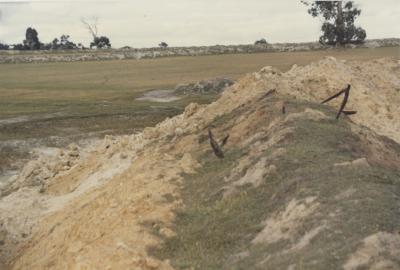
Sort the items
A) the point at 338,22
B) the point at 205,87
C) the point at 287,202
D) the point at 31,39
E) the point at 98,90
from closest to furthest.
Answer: the point at 287,202 < the point at 205,87 < the point at 98,90 < the point at 338,22 < the point at 31,39

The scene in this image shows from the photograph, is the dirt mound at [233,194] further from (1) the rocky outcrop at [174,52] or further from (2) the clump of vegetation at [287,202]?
(1) the rocky outcrop at [174,52]

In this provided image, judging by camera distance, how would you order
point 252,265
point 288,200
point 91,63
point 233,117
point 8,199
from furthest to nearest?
point 91,63 → point 8,199 → point 233,117 → point 288,200 → point 252,265

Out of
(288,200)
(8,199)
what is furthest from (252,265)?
(8,199)

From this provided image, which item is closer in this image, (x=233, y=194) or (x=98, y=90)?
(x=233, y=194)

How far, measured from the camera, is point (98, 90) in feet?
208

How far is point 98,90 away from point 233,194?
1903 inches

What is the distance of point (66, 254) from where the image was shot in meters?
16.1

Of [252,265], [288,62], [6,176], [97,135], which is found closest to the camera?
[252,265]

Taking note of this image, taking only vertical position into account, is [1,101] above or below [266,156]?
below

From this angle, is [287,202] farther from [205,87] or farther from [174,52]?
[174,52]

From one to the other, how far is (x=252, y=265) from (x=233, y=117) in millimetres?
11226

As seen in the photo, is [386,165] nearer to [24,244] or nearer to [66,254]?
[66,254]

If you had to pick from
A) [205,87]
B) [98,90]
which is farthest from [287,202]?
[98,90]

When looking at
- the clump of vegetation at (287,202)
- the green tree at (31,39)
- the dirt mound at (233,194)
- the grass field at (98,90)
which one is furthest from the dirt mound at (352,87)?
the green tree at (31,39)
